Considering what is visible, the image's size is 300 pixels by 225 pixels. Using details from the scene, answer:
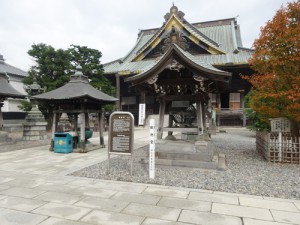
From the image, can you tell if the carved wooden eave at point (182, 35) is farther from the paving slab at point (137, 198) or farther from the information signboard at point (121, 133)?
the paving slab at point (137, 198)

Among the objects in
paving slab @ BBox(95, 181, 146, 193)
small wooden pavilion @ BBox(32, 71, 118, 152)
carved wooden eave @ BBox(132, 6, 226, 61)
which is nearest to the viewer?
paving slab @ BBox(95, 181, 146, 193)

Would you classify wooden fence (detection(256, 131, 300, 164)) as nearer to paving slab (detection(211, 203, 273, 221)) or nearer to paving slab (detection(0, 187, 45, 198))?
paving slab (detection(211, 203, 273, 221))

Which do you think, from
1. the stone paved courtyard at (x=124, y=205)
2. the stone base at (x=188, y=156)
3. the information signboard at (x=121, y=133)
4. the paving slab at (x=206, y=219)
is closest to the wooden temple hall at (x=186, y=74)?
the stone base at (x=188, y=156)

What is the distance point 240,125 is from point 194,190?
60.3 ft

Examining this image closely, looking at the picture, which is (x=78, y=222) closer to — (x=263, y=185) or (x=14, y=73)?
(x=263, y=185)

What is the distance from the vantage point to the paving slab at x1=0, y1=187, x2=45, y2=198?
14.5 feet

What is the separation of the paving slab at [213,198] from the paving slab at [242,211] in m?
0.21

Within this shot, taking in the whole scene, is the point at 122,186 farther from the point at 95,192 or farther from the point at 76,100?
the point at 76,100

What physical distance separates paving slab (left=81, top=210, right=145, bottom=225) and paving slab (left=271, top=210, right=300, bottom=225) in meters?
2.17

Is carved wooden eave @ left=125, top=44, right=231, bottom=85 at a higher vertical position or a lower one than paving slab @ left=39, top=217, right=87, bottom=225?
higher

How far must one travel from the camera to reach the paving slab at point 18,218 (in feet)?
10.8

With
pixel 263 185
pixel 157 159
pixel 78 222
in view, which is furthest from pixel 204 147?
pixel 78 222

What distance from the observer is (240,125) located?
21375 mm

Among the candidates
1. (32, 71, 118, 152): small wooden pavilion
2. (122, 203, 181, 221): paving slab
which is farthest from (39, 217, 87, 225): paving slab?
(32, 71, 118, 152): small wooden pavilion
